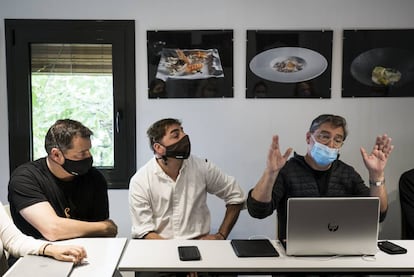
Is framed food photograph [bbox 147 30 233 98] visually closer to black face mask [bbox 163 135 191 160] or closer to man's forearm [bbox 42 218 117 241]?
black face mask [bbox 163 135 191 160]

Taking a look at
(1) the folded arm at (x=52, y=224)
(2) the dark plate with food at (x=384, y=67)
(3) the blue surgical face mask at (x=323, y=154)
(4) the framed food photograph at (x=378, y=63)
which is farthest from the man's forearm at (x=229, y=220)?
(2) the dark plate with food at (x=384, y=67)

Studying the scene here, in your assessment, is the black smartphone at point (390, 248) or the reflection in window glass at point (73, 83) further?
the reflection in window glass at point (73, 83)

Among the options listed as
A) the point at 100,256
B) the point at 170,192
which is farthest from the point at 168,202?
the point at 100,256

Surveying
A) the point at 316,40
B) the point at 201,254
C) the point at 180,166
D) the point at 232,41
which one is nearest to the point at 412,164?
the point at 316,40

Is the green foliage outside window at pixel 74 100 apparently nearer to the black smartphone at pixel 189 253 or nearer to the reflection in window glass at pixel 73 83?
the reflection in window glass at pixel 73 83

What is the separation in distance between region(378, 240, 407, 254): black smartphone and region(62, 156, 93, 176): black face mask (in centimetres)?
149

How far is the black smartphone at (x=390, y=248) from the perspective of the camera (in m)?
1.93

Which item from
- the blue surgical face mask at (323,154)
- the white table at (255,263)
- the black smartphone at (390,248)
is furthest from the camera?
the blue surgical face mask at (323,154)

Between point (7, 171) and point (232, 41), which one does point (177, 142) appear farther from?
point (7, 171)

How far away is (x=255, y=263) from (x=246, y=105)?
1628 mm

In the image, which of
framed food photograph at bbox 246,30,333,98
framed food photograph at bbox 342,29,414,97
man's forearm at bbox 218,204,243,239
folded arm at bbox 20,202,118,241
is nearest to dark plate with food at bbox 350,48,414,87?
framed food photograph at bbox 342,29,414,97

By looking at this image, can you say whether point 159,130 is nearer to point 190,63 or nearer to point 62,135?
point 62,135

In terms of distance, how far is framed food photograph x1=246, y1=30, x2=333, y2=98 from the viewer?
317 cm

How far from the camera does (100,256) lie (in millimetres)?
1854
